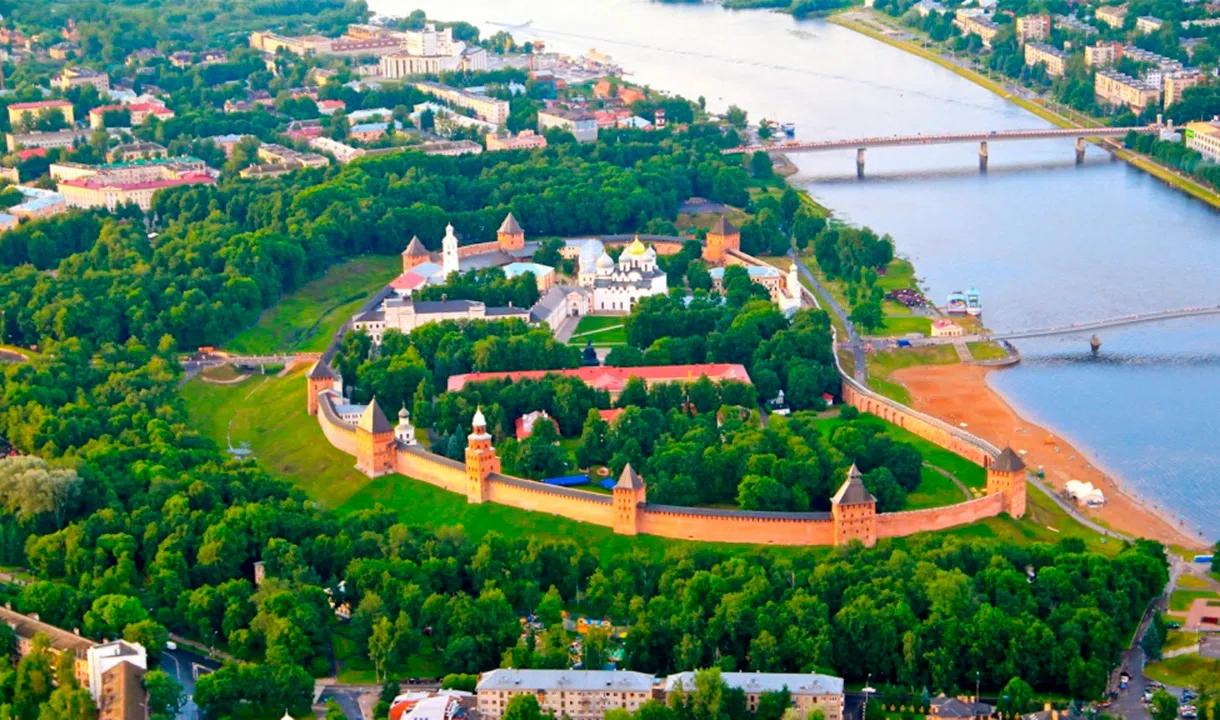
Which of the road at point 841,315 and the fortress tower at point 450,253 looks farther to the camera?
the fortress tower at point 450,253

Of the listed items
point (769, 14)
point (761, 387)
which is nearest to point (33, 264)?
point (761, 387)

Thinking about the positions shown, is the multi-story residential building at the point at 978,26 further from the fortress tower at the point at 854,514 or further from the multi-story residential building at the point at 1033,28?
the fortress tower at the point at 854,514

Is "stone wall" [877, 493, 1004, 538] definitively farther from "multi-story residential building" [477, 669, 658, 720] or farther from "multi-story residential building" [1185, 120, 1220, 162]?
"multi-story residential building" [1185, 120, 1220, 162]

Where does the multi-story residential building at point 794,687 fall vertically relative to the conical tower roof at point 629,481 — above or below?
above

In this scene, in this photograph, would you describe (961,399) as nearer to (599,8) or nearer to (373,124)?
(373,124)

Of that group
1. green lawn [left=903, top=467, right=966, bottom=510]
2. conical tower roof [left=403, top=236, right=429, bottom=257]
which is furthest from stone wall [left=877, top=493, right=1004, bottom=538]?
conical tower roof [left=403, top=236, right=429, bottom=257]

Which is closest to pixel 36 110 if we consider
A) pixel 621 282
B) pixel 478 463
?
pixel 621 282

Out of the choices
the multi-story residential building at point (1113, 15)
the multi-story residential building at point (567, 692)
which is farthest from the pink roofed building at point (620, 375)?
the multi-story residential building at point (1113, 15)
